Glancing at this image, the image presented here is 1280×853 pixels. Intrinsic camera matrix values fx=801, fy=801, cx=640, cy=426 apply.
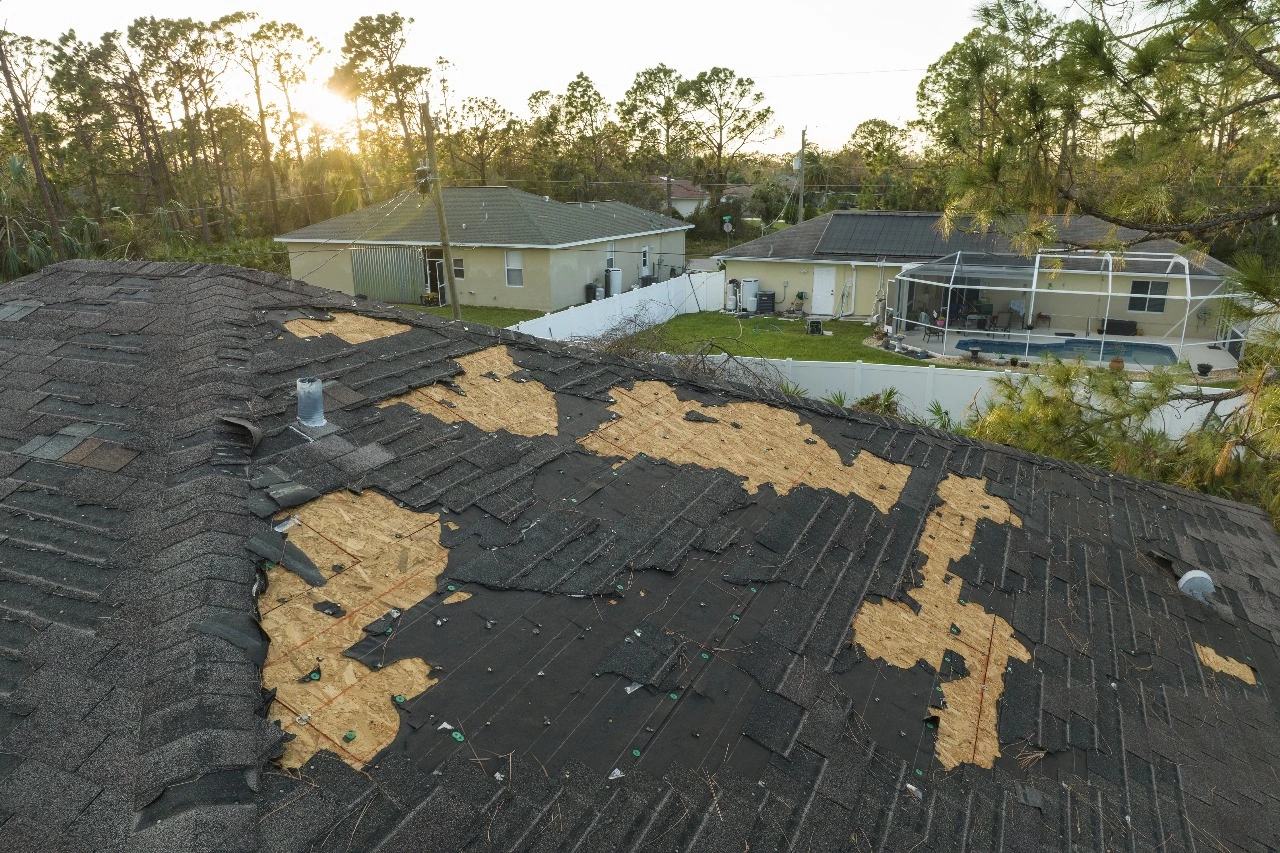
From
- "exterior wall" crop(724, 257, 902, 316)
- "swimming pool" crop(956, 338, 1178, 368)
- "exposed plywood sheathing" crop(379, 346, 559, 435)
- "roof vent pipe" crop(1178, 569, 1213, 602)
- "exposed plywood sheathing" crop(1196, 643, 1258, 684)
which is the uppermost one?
"exposed plywood sheathing" crop(379, 346, 559, 435)

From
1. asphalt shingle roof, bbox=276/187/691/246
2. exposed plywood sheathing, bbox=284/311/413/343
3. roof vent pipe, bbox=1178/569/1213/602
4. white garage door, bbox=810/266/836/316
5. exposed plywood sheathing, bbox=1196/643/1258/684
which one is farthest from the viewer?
white garage door, bbox=810/266/836/316

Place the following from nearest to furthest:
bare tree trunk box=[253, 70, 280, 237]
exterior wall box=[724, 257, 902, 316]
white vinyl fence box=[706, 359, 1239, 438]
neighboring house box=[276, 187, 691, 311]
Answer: white vinyl fence box=[706, 359, 1239, 438], neighboring house box=[276, 187, 691, 311], exterior wall box=[724, 257, 902, 316], bare tree trunk box=[253, 70, 280, 237]

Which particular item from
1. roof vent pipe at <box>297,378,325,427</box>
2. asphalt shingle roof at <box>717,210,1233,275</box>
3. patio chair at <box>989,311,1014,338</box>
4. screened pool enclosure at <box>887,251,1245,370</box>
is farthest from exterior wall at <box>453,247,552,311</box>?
roof vent pipe at <box>297,378,325,427</box>

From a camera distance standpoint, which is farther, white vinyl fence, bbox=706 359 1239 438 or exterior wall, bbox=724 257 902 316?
exterior wall, bbox=724 257 902 316

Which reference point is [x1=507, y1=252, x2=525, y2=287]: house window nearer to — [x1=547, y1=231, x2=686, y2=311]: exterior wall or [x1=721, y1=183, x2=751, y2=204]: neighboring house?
[x1=547, y1=231, x2=686, y2=311]: exterior wall

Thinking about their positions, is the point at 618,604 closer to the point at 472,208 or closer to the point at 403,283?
the point at 403,283

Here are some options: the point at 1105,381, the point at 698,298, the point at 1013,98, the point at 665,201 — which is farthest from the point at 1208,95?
the point at 665,201
